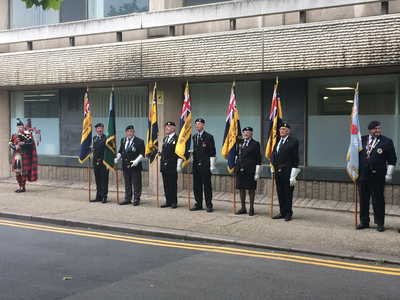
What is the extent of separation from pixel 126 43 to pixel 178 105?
2063mm

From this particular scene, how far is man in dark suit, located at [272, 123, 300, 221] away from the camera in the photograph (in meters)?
10.5

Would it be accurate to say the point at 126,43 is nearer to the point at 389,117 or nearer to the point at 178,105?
the point at 178,105

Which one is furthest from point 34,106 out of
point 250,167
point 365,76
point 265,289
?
point 265,289

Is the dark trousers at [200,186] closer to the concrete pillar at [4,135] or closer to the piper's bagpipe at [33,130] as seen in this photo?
the piper's bagpipe at [33,130]

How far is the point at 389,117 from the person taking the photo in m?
11.6

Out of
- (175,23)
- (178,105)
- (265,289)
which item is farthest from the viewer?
(178,105)

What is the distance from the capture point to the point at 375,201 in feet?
31.3

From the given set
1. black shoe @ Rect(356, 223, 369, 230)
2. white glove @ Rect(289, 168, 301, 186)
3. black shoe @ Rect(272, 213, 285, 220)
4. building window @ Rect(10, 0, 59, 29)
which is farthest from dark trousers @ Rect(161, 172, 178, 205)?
building window @ Rect(10, 0, 59, 29)

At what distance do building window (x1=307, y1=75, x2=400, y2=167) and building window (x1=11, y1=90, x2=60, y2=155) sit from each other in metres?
8.07

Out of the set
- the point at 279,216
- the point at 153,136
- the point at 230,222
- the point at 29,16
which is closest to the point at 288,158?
the point at 279,216

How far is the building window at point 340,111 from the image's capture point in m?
11.6

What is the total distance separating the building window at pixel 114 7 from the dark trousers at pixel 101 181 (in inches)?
181

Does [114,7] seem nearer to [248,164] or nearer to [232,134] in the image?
[232,134]

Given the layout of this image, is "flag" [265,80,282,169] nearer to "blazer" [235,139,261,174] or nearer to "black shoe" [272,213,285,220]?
"blazer" [235,139,261,174]
